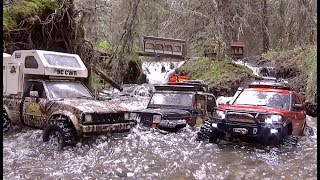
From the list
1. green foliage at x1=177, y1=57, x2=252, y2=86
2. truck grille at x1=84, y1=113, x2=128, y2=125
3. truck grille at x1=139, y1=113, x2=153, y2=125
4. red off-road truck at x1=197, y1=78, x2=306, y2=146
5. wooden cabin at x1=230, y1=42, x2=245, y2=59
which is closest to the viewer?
truck grille at x1=84, y1=113, x2=128, y2=125

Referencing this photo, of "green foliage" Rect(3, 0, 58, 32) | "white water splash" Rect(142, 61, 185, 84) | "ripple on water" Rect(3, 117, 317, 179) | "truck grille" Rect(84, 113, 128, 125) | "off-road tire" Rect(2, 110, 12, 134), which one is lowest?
"ripple on water" Rect(3, 117, 317, 179)

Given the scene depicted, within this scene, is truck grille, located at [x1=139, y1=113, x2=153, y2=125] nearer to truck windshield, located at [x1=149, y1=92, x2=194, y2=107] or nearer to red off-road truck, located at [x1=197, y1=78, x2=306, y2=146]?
truck windshield, located at [x1=149, y1=92, x2=194, y2=107]

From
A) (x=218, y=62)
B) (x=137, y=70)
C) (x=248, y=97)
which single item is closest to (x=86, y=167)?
(x=248, y=97)

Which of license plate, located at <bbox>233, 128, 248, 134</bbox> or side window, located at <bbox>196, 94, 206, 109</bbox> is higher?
side window, located at <bbox>196, 94, 206, 109</bbox>

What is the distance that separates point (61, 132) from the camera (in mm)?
9164

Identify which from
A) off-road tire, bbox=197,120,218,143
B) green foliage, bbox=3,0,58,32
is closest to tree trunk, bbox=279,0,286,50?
green foliage, bbox=3,0,58,32

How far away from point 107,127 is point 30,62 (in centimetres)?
309

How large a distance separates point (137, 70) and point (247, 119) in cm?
1767

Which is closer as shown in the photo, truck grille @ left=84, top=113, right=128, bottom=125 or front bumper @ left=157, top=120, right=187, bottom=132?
truck grille @ left=84, top=113, right=128, bottom=125

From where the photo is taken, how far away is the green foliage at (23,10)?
585 inches

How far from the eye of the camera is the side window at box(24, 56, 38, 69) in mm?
10898

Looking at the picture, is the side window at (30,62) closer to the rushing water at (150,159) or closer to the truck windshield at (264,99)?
the rushing water at (150,159)

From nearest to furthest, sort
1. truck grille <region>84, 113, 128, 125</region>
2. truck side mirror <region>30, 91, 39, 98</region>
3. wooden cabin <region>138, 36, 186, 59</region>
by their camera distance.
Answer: truck grille <region>84, 113, 128, 125</region> < truck side mirror <region>30, 91, 39, 98</region> < wooden cabin <region>138, 36, 186, 59</region>

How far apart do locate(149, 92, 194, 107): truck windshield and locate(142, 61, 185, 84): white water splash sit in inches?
536
